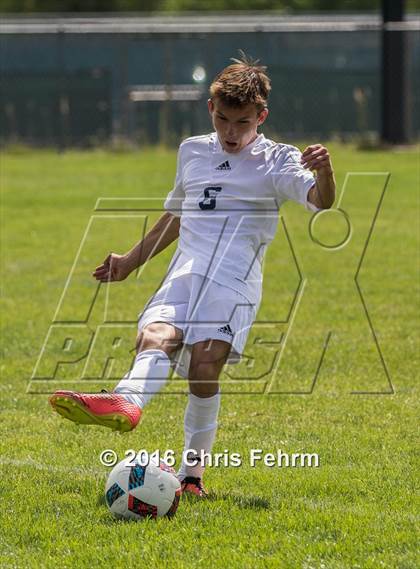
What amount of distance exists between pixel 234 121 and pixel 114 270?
0.93 meters

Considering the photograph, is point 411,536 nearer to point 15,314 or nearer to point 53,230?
point 15,314

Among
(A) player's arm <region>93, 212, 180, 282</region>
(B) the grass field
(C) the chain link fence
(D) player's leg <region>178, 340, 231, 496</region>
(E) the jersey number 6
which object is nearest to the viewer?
(B) the grass field

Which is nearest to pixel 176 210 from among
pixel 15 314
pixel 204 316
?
pixel 204 316

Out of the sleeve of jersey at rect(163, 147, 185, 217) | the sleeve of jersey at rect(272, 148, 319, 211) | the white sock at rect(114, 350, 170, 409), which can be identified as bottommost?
the white sock at rect(114, 350, 170, 409)

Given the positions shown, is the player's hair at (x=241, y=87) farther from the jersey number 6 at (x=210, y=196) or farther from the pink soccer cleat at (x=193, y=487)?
the pink soccer cleat at (x=193, y=487)

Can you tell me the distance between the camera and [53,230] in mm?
13414

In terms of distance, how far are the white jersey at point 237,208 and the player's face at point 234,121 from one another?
12 centimetres

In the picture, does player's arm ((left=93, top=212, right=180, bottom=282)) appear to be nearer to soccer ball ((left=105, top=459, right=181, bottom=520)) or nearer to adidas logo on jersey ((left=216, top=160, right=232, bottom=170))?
adidas logo on jersey ((left=216, top=160, right=232, bottom=170))

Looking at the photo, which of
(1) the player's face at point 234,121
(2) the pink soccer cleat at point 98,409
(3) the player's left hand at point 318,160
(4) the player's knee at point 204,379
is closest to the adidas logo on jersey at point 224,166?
(1) the player's face at point 234,121

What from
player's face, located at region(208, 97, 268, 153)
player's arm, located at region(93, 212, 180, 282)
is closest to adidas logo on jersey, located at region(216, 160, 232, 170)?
player's face, located at region(208, 97, 268, 153)

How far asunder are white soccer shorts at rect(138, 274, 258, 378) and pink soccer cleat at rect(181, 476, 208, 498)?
17.6 inches

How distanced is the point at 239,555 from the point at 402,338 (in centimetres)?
422

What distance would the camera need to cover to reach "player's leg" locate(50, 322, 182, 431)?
4.41 meters

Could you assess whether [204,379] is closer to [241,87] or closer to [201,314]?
[201,314]
